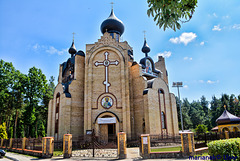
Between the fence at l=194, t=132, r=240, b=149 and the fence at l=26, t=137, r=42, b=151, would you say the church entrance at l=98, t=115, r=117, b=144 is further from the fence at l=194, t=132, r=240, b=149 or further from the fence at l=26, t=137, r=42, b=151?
the fence at l=194, t=132, r=240, b=149

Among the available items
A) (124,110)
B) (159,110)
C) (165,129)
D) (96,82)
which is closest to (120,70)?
(96,82)

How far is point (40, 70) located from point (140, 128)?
20.3 m

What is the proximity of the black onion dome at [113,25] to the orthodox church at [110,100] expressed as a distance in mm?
4181

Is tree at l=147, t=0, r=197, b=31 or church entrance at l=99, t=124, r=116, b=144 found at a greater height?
tree at l=147, t=0, r=197, b=31

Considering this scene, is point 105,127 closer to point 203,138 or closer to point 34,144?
point 34,144

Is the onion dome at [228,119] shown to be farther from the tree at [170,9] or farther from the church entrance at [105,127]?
the tree at [170,9]

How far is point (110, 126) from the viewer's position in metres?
20.9

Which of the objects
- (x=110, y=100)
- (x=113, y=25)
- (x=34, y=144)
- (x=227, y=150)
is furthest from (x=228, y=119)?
(x=34, y=144)

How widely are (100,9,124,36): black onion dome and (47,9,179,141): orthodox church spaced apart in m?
4.18

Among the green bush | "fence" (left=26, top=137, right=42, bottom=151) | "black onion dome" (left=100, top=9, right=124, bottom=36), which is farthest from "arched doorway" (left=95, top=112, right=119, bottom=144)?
the green bush

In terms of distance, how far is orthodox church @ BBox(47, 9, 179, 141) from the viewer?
18578 millimetres

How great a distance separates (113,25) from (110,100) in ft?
35.8

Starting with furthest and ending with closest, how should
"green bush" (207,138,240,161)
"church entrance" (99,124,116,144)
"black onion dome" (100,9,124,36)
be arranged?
"black onion dome" (100,9,124,36)
"church entrance" (99,124,116,144)
"green bush" (207,138,240,161)

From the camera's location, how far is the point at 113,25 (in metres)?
24.8
